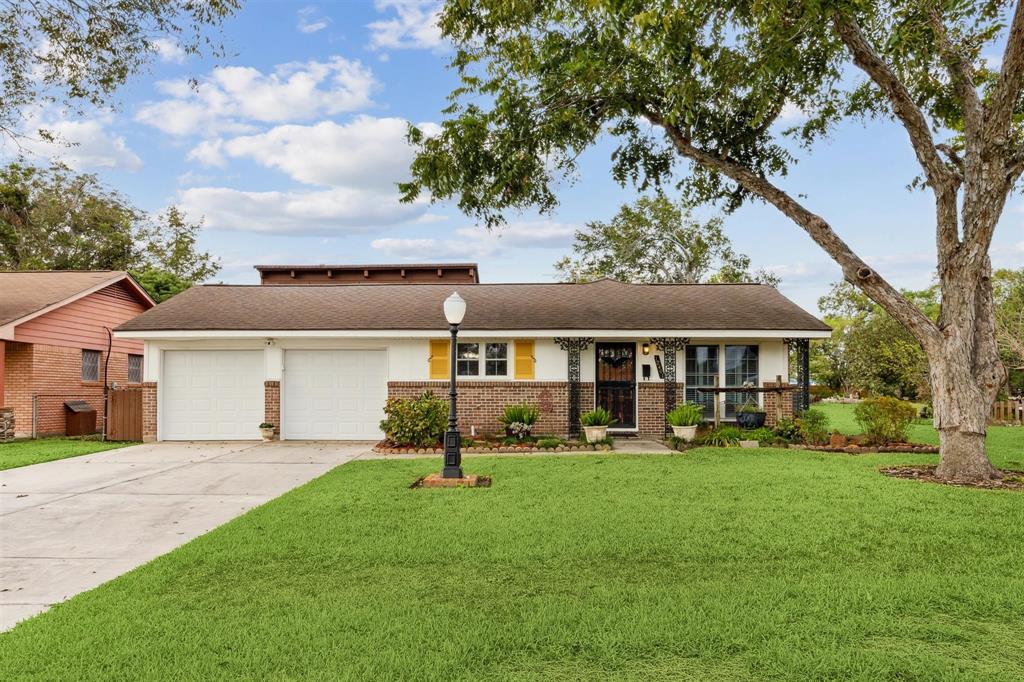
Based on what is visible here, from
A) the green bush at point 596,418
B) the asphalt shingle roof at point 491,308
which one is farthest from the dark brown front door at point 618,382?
the green bush at point 596,418

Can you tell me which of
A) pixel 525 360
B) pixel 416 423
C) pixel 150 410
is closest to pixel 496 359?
pixel 525 360

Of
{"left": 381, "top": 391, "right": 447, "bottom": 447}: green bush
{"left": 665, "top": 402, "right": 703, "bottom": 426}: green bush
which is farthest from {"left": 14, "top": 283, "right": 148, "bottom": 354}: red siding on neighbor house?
{"left": 665, "top": 402, "right": 703, "bottom": 426}: green bush

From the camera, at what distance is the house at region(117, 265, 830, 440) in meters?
14.6

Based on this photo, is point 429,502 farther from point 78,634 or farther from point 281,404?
point 281,404

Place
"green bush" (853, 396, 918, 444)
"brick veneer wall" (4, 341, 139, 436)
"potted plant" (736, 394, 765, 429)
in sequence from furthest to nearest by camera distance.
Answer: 1. "brick veneer wall" (4, 341, 139, 436)
2. "potted plant" (736, 394, 765, 429)
3. "green bush" (853, 396, 918, 444)

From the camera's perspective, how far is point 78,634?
3.74 m

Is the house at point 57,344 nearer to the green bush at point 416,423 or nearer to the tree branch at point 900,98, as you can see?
the green bush at point 416,423

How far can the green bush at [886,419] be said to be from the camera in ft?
41.7

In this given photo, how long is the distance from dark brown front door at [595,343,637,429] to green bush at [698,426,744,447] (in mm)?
2232

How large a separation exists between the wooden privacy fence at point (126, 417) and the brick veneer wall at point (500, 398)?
6521mm

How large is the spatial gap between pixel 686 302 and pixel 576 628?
13581 millimetres

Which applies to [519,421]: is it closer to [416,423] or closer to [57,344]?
[416,423]

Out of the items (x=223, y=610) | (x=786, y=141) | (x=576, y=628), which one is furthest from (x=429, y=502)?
(x=786, y=141)

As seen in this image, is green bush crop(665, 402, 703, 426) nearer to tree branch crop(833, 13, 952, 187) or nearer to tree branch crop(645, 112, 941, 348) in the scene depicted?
tree branch crop(645, 112, 941, 348)
